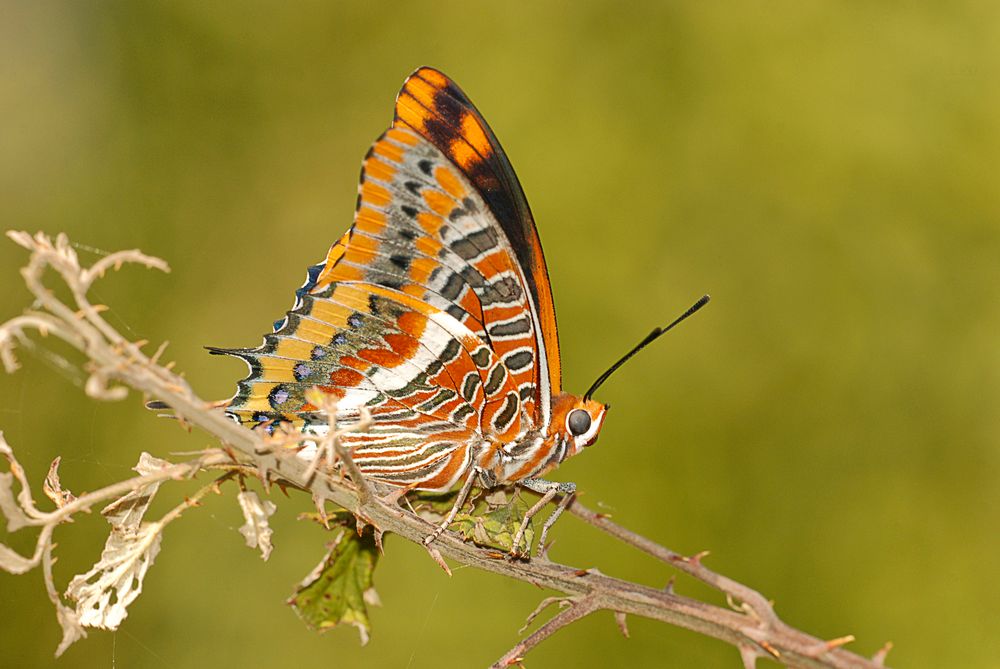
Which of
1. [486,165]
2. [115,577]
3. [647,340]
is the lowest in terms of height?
[115,577]

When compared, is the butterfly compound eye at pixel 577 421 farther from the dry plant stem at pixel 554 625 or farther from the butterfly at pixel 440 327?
the dry plant stem at pixel 554 625

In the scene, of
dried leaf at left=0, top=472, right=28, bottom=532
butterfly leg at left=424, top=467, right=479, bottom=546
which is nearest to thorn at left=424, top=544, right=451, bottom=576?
butterfly leg at left=424, top=467, right=479, bottom=546

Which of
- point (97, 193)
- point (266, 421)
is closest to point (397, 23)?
point (97, 193)

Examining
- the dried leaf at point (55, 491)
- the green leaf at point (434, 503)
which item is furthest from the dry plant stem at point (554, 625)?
the dried leaf at point (55, 491)

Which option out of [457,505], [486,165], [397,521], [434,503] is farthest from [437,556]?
[486,165]

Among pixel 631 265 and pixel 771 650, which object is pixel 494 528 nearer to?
pixel 771 650

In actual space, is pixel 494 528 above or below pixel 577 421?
below

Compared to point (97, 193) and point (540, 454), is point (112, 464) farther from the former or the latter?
point (540, 454)
